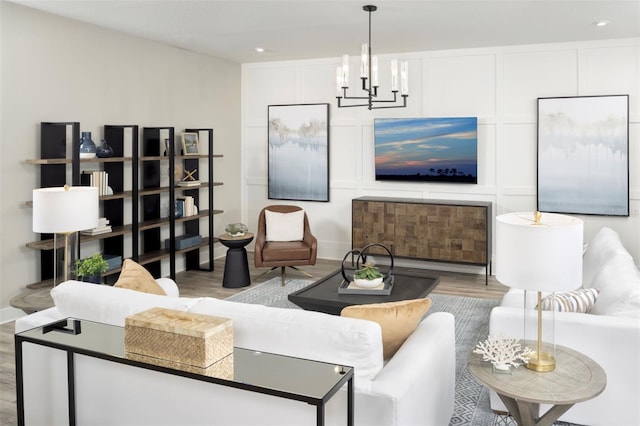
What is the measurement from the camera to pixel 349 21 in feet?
16.7

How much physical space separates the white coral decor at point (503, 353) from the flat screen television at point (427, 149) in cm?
426

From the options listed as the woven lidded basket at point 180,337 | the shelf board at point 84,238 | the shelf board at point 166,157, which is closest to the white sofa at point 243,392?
the woven lidded basket at point 180,337

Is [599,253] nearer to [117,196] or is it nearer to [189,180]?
[117,196]

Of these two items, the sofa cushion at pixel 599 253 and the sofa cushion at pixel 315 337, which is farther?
the sofa cushion at pixel 599 253

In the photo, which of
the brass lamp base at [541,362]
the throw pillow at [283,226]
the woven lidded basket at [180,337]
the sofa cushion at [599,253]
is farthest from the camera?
the throw pillow at [283,226]

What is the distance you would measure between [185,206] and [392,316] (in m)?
4.44

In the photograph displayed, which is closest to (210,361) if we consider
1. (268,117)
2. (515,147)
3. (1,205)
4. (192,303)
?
(192,303)

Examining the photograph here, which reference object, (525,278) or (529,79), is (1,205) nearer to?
(525,278)

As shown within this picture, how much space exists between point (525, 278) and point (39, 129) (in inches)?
170

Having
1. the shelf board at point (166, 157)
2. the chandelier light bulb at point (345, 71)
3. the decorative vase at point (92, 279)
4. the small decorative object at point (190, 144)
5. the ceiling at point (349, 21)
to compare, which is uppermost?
the ceiling at point (349, 21)

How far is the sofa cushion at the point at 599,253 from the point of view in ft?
12.9

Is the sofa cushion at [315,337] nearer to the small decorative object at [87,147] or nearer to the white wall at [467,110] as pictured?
the small decorative object at [87,147]

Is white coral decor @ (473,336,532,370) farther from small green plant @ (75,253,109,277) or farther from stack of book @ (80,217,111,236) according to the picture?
stack of book @ (80,217,111,236)

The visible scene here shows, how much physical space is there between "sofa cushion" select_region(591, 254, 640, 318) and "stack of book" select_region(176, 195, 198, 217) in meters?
4.40
